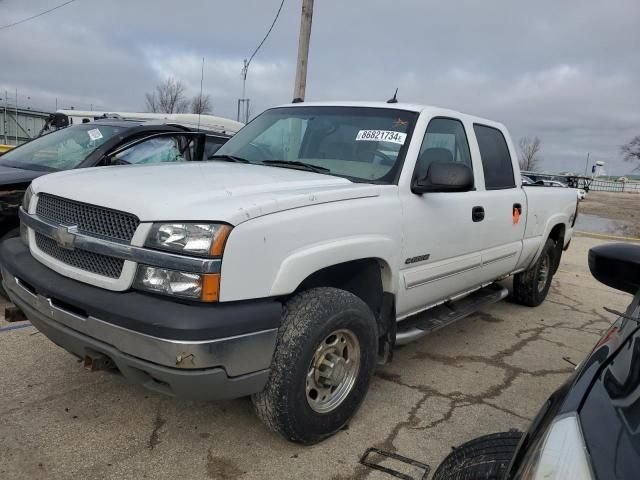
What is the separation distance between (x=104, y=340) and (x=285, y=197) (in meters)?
1.05

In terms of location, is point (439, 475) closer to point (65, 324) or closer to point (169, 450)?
point (169, 450)

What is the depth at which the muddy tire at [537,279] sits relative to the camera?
5.79 metres

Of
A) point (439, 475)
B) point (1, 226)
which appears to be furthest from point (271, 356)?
point (1, 226)

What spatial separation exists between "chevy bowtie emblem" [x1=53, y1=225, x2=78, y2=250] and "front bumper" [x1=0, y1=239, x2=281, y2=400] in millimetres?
189

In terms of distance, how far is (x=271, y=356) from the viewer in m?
2.40

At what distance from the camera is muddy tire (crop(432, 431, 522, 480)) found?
73.0 inches

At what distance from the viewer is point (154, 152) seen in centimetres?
551

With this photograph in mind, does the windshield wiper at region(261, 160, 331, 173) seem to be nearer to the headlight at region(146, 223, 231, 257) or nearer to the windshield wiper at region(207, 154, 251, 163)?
the windshield wiper at region(207, 154, 251, 163)

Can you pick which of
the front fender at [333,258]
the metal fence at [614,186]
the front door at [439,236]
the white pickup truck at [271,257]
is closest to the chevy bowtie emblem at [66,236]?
the white pickup truck at [271,257]

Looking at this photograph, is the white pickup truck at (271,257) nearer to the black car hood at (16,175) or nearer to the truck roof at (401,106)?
the truck roof at (401,106)

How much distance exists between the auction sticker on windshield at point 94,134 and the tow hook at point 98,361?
3.62 m

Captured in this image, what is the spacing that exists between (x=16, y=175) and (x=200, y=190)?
9.53 feet

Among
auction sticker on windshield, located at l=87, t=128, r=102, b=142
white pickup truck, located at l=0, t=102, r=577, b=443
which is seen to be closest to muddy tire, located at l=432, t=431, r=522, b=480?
white pickup truck, located at l=0, t=102, r=577, b=443

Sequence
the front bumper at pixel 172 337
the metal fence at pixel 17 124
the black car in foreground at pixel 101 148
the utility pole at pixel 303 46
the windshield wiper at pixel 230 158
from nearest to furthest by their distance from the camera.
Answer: the front bumper at pixel 172 337 → the windshield wiper at pixel 230 158 → the black car in foreground at pixel 101 148 → the utility pole at pixel 303 46 → the metal fence at pixel 17 124
